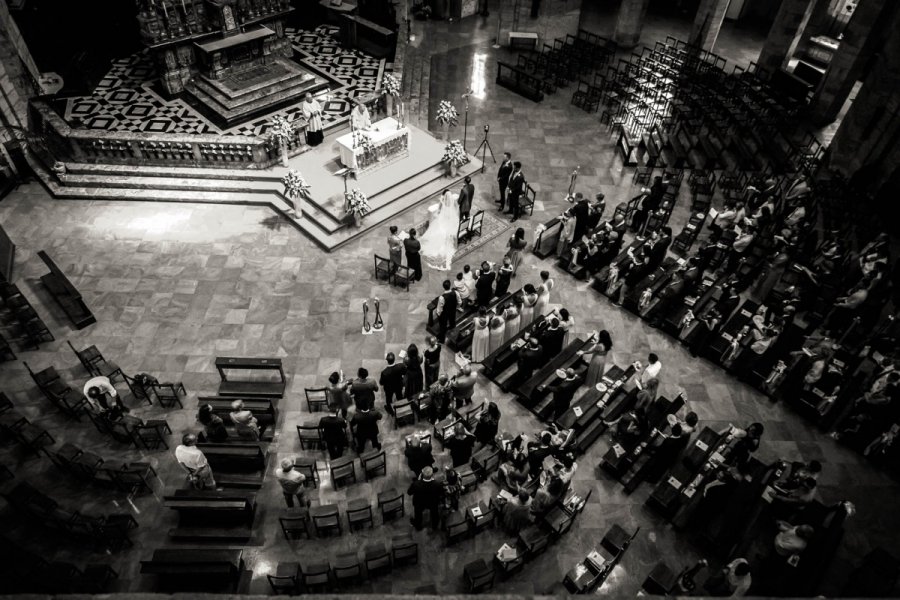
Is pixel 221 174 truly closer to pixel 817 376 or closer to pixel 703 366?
pixel 703 366

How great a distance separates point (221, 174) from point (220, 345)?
5.80m

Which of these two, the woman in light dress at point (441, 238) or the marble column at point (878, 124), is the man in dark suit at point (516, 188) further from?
the marble column at point (878, 124)

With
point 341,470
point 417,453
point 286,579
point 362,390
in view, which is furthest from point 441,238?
point 286,579

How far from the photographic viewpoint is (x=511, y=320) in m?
12.3

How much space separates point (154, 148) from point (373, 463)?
11.1m

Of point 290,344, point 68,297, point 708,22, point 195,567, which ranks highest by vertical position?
point 708,22

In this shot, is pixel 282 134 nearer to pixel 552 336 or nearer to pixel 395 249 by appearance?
pixel 395 249

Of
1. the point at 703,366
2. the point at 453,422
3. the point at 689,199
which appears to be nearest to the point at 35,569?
the point at 453,422

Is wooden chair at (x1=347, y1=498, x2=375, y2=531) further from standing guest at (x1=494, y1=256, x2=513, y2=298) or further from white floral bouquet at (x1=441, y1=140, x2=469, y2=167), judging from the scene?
white floral bouquet at (x1=441, y1=140, x2=469, y2=167)

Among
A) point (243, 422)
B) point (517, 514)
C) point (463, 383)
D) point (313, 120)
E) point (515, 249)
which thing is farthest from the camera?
point (313, 120)

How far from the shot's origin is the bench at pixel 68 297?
12.5 meters

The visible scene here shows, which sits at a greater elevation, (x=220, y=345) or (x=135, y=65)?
(x=135, y=65)

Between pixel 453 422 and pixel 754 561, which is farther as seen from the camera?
pixel 453 422

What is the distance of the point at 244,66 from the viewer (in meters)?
18.9
